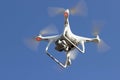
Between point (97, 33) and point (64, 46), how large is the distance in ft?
25.4

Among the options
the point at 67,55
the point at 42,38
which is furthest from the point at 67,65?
the point at 42,38

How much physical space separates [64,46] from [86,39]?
635cm

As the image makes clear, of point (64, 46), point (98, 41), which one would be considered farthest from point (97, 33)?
point (64, 46)

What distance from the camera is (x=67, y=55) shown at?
93500 mm

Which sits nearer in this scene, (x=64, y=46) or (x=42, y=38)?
(x=64, y=46)

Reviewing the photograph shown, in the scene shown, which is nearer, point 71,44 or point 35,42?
point 71,44

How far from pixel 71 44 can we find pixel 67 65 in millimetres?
3388

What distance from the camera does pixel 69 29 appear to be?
94312mm

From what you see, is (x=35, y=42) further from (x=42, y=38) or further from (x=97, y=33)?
(x=97, y=33)

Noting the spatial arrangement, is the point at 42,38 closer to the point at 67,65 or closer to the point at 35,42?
the point at 35,42

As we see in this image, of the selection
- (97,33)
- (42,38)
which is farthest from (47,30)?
(97,33)

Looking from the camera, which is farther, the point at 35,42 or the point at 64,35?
the point at 35,42

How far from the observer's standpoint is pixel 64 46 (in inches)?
3629

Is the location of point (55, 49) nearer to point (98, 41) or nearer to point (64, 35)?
point (64, 35)
